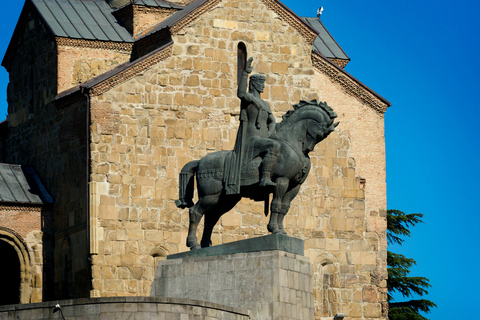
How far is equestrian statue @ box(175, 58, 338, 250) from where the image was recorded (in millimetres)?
25438

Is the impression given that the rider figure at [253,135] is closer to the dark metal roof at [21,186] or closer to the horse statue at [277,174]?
the horse statue at [277,174]

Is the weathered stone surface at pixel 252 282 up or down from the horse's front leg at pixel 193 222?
down

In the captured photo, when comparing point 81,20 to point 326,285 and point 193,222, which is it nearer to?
point 326,285

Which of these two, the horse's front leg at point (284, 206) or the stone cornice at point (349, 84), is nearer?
the horse's front leg at point (284, 206)

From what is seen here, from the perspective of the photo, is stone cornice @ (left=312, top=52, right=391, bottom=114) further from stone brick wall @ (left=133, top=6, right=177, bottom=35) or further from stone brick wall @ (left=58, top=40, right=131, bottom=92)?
stone brick wall @ (left=58, top=40, right=131, bottom=92)

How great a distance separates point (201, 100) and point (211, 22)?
2117 mm

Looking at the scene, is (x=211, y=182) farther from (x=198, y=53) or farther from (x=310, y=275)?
(x=198, y=53)

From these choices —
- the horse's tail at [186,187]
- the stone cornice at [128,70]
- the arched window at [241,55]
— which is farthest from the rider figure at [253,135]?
the arched window at [241,55]

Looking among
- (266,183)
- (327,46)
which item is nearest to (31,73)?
(327,46)

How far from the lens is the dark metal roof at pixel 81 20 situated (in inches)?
1435

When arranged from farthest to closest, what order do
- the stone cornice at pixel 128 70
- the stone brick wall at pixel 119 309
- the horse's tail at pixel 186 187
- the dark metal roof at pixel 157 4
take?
the dark metal roof at pixel 157 4 → the stone cornice at pixel 128 70 → the horse's tail at pixel 186 187 → the stone brick wall at pixel 119 309

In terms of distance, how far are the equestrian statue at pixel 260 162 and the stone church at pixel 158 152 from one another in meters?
6.69

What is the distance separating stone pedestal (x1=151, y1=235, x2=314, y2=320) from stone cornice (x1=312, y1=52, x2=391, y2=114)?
1085 centimetres

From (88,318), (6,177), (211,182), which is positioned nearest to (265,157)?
(211,182)
